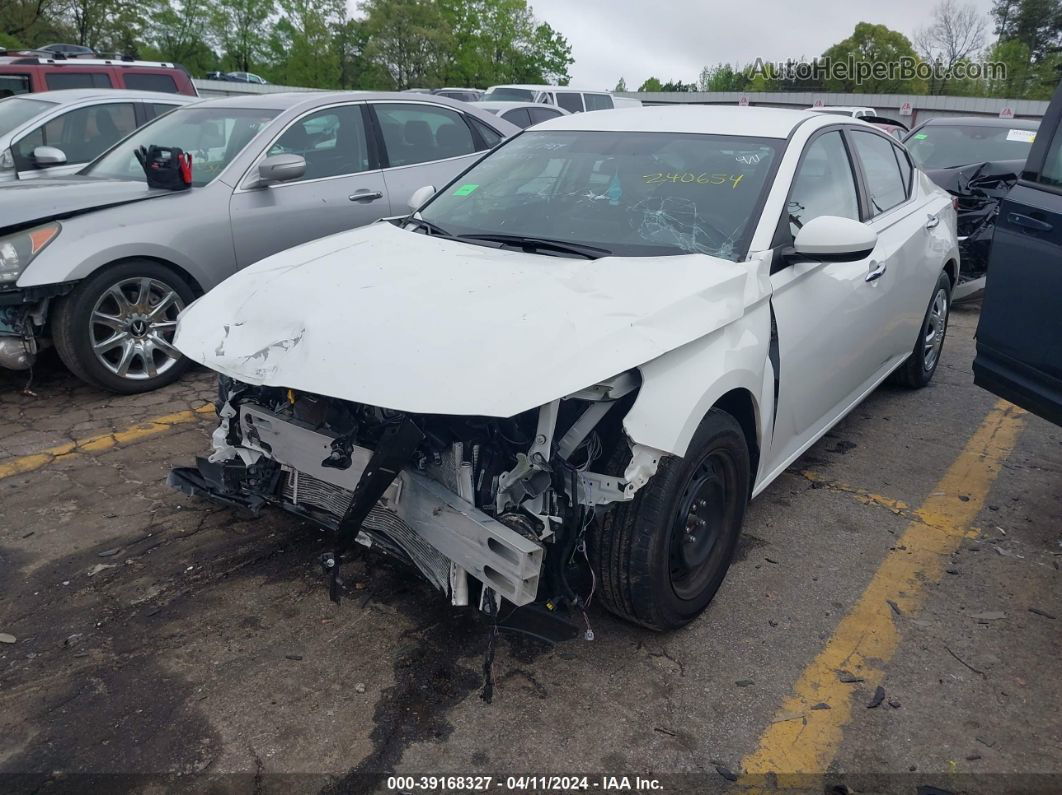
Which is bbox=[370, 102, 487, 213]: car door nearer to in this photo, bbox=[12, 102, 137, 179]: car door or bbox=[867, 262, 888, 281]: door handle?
bbox=[12, 102, 137, 179]: car door

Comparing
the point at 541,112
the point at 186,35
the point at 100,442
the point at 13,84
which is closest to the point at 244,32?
the point at 186,35

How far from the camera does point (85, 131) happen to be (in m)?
7.43

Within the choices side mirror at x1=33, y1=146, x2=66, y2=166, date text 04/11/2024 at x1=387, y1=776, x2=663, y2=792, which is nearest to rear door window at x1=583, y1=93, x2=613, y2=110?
side mirror at x1=33, y1=146, x2=66, y2=166

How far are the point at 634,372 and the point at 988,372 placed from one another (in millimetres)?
2232

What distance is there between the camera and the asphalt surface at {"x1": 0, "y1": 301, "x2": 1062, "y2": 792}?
93.1 inches

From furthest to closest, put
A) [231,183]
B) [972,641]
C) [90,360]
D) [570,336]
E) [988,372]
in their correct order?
[231,183]
[90,360]
[988,372]
[972,641]
[570,336]

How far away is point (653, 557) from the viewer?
2600 mm

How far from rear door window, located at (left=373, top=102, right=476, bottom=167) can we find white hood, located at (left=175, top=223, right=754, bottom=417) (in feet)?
10.4

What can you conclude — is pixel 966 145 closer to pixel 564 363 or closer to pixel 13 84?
pixel 564 363

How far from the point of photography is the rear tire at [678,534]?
8.50 feet

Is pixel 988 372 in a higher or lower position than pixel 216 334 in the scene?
lower

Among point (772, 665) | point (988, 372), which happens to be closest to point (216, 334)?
point (772, 665)

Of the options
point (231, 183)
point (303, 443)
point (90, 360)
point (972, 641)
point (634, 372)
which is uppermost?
point (231, 183)

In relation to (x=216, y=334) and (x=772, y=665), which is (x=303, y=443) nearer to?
(x=216, y=334)
